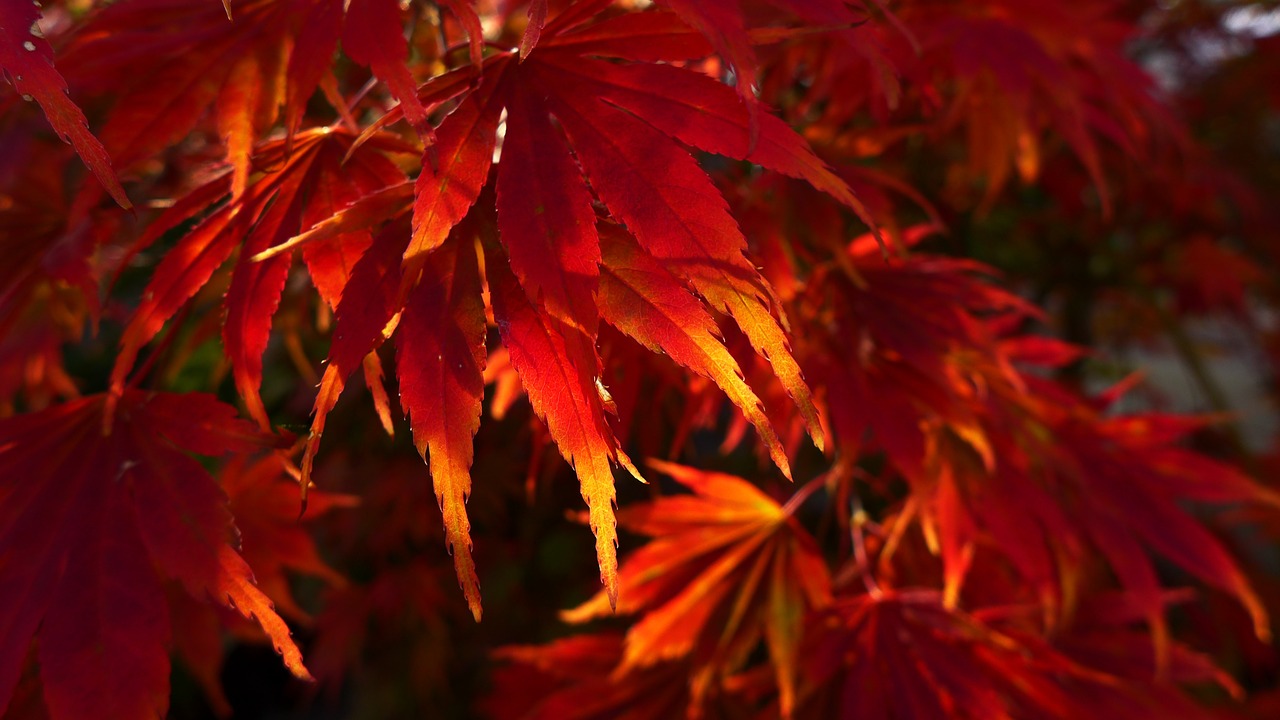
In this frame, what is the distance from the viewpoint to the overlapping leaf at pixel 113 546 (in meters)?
0.39

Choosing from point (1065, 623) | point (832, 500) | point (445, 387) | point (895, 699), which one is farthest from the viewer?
point (832, 500)

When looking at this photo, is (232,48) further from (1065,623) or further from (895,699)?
(1065,623)

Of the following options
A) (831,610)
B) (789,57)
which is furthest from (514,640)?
(789,57)

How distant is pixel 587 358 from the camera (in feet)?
1.20

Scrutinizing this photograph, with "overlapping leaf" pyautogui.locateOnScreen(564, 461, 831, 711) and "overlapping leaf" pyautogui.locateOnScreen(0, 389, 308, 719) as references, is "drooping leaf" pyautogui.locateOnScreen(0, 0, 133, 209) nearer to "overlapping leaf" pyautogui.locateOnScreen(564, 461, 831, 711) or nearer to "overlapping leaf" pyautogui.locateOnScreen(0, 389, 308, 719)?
"overlapping leaf" pyautogui.locateOnScreen(0, 389, 308, 719)

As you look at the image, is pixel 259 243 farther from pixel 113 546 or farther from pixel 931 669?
pixel 931 669

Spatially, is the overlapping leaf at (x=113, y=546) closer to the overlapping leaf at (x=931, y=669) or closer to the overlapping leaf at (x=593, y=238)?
the overlapping leaf at (x=593, y=238)

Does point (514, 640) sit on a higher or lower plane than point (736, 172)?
lower

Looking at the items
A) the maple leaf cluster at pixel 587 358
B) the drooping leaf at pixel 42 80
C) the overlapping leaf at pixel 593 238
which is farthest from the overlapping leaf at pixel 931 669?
the drooping leaf at pixel 42 80

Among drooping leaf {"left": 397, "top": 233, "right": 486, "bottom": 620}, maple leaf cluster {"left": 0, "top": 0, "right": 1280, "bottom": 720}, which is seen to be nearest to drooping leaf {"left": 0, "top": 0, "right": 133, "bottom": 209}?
maple leaf cluster {"left": 0, "top": 0, "right": 1280, "bottom": 720}

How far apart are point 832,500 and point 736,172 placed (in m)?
0.37

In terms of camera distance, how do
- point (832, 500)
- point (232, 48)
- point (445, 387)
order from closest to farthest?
1. point (445, 387)
2. point (232, 48)
3. point (832, 500)

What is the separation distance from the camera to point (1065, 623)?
77 cm

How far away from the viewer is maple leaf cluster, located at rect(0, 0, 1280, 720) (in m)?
0.37
